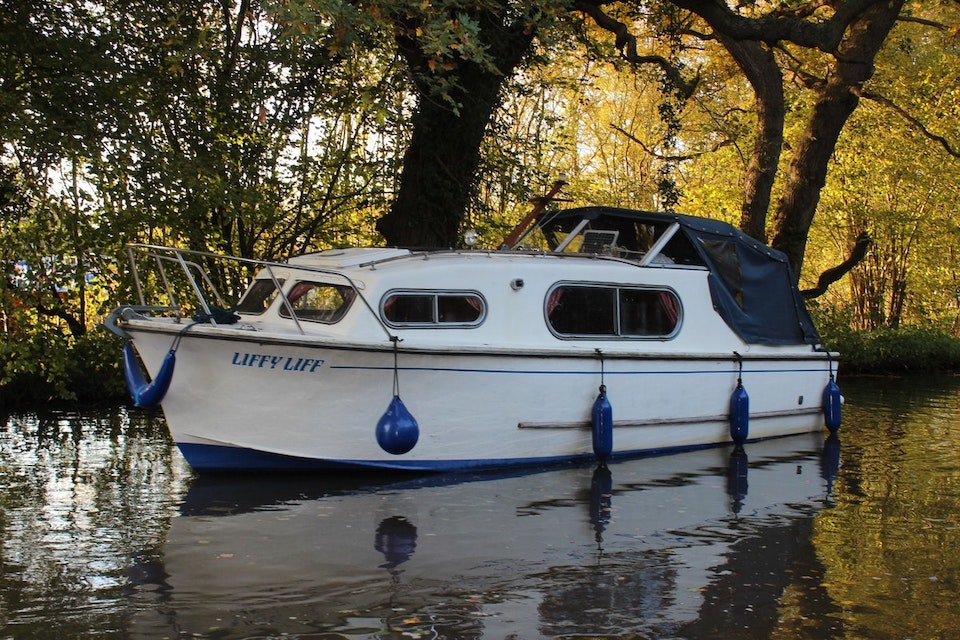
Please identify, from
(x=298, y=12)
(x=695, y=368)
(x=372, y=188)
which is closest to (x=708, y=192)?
(x=372, y=188)

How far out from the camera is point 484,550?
8.23 m

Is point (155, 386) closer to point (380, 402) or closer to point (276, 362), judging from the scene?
point (276, 362)

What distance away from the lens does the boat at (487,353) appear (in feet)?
33.7

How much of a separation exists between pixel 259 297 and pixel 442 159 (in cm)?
430

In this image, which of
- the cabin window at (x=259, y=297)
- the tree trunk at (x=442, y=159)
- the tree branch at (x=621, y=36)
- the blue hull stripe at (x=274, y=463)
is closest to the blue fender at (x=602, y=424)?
the blue hull stripe at (x=274, y=463)

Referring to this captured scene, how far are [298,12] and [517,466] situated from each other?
5358 millimetres

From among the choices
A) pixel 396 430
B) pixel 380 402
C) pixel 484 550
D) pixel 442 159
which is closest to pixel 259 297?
pixel 380 402

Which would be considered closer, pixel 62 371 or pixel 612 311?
pixel 612 311

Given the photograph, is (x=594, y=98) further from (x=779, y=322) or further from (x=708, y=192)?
(x=779, y=322)

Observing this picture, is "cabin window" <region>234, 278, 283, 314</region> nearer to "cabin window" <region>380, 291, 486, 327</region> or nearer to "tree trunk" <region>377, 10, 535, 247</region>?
"cabin window" <region>380, 291, 486, 327</region>

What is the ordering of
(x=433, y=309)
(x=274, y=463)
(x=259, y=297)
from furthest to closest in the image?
(x=259, y=297), (x=433, y=309), (x=274, y=463)

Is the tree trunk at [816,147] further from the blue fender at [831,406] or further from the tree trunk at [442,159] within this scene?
the tree trunk at [442,159]

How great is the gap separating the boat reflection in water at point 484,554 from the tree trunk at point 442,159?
497cm

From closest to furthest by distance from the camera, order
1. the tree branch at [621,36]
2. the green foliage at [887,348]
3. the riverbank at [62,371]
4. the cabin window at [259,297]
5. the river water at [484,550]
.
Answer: the river water at [484,550] → the cabin window at [259,297] → the riverbank at [62,371] → the tree branch at [621,36] → the green foliage at [887,348]
